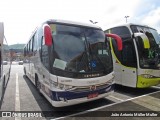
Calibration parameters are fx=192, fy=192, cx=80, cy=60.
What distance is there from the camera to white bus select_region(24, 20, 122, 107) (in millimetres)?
5602

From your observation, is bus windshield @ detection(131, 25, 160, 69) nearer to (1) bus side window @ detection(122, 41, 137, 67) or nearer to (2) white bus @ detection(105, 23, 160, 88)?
(2) white bus @ detection(105, 23, 160, 88)

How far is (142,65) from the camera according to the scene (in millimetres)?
8102

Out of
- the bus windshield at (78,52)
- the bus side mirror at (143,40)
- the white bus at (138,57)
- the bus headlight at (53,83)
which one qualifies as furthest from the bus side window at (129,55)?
the bus headlight at (53,83)

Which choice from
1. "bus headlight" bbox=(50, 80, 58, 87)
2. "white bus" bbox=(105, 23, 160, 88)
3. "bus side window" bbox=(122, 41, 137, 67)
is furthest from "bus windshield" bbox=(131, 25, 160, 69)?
"bus headlight" bbox=(50, 80, 58, 87)

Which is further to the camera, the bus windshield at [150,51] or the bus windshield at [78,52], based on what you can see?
the bus windshield at [150,51]

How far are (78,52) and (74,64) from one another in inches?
17.3

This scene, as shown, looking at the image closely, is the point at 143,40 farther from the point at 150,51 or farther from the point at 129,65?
the point at 129,65

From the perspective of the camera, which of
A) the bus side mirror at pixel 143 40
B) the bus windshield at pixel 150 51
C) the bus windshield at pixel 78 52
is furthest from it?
the bus windshield at pixel 150 51

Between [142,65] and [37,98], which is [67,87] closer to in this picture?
[37,98]

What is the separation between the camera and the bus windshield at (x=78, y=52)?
577 cm

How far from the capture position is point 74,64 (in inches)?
231

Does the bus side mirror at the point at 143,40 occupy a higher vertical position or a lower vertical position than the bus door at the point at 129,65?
higher

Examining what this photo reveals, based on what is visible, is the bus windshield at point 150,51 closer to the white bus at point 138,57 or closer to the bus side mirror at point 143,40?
the white bus at point 138,57

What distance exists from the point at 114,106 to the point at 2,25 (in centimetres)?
586
